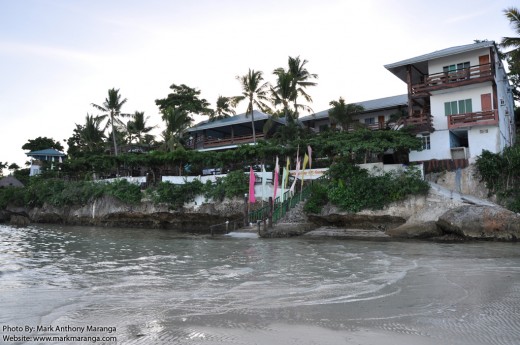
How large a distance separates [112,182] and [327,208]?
855 inches

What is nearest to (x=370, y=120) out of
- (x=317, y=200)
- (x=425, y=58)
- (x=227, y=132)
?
(x=425, y=58)

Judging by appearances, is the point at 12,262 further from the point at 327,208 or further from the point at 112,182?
the point at 112,182

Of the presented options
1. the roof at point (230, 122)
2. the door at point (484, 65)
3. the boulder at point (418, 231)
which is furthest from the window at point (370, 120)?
the boulder at point (418, 231)

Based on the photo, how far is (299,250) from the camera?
16375 millimetres

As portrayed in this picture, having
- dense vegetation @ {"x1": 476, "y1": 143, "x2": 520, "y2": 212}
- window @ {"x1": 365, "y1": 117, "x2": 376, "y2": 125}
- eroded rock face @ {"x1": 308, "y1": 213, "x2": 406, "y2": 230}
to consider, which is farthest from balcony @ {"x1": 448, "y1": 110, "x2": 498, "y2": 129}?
window @ {"x1": 365, "y1": 117, "x2": 376, "y2": 125}

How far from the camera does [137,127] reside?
4847 centimetres

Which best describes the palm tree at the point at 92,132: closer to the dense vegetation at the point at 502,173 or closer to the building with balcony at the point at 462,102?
the building with balcony at the point at 462,102

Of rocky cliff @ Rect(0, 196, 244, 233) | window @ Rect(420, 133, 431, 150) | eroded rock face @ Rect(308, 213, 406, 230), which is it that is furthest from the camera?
rocky cliff @ Rect(0, 196, 244, 233)

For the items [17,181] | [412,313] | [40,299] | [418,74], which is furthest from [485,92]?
[17,181]

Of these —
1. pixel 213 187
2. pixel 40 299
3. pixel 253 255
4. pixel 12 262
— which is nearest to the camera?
pixel 40 299

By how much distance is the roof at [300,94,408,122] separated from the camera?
33906 millimetres

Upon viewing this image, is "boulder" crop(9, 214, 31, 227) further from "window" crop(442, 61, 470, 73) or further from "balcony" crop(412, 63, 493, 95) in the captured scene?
"window" crop(442, 61, 470, 73)

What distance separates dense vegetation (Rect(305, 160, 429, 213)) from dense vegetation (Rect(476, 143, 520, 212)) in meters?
4.22

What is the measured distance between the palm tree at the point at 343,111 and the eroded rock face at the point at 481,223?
49.1 ft
